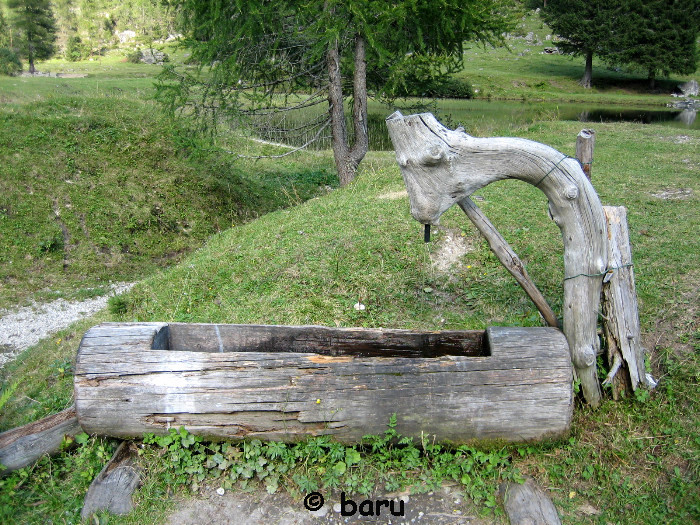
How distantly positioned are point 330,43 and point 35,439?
8.78 metres

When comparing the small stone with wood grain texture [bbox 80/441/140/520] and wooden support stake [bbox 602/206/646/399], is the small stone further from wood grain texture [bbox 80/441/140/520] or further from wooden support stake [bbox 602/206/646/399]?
wooden support stake [bbox 602/206/646/399]

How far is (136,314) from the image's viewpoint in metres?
6.90

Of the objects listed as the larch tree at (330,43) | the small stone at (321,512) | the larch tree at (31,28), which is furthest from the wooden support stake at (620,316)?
the larch tree at (31,28)

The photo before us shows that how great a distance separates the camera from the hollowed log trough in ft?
12.3

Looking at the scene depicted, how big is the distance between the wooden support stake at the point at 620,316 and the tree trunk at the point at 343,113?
8.45 meters

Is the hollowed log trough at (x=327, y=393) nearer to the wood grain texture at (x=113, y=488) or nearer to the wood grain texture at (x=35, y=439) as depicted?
the wood grain texture at (x=113, y=488)

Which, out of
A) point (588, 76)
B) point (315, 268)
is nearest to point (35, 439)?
point (315, 268)

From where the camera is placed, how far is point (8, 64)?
32.3 m

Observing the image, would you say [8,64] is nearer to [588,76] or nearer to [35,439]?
[35,439]

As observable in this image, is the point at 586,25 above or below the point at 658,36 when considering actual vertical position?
above

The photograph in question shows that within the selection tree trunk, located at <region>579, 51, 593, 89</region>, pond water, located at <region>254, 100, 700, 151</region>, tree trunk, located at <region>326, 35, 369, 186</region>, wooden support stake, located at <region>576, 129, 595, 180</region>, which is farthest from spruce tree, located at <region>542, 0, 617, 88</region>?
wooden support stake, located at <region>576, 129, 595, 180</region>

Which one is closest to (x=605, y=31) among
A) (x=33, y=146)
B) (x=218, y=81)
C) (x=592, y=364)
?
(x=218, y=81)

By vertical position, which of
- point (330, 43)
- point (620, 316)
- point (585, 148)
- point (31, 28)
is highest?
point (31, 28)

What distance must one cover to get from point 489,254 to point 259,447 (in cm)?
391
